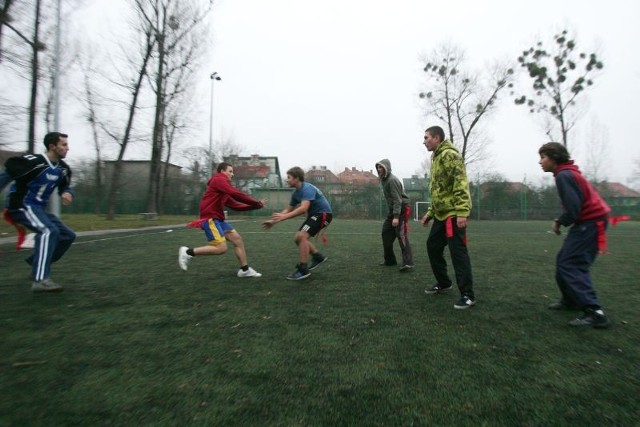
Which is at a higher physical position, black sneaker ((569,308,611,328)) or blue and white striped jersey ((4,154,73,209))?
blue and white striped jersey ((4,154,73,209))

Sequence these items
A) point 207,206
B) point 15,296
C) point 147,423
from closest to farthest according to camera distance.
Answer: point 147,423 → point 15,296 → point 207,206

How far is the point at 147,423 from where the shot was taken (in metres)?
1.97

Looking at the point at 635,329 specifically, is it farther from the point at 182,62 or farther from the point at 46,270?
the point at 182,62

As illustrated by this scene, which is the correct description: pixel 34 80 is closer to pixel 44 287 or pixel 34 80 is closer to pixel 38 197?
pixel 38 197

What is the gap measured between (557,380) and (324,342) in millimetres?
1557

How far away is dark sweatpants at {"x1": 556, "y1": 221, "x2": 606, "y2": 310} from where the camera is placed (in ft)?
11.9

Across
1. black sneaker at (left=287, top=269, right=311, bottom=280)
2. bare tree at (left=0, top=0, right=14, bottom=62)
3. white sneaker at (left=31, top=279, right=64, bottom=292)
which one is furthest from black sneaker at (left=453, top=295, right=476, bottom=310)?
bare tree at (left=0, top=0, right=14, bottom=62)

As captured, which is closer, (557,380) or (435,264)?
(557,380)

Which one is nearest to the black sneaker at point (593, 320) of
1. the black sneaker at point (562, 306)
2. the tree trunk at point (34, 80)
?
the black sneaker at point (562, 306)

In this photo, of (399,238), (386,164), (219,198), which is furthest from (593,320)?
(219,198)

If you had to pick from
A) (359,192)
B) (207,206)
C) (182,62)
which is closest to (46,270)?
(207,206)

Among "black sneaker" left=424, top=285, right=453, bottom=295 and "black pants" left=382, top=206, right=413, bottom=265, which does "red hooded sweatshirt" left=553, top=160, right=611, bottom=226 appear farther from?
"black pants" left=382, top=206, right=413, bottom=265

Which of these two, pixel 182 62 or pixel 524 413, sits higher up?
pixel 182 62

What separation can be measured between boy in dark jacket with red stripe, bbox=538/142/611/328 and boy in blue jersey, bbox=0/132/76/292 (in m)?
5.42
